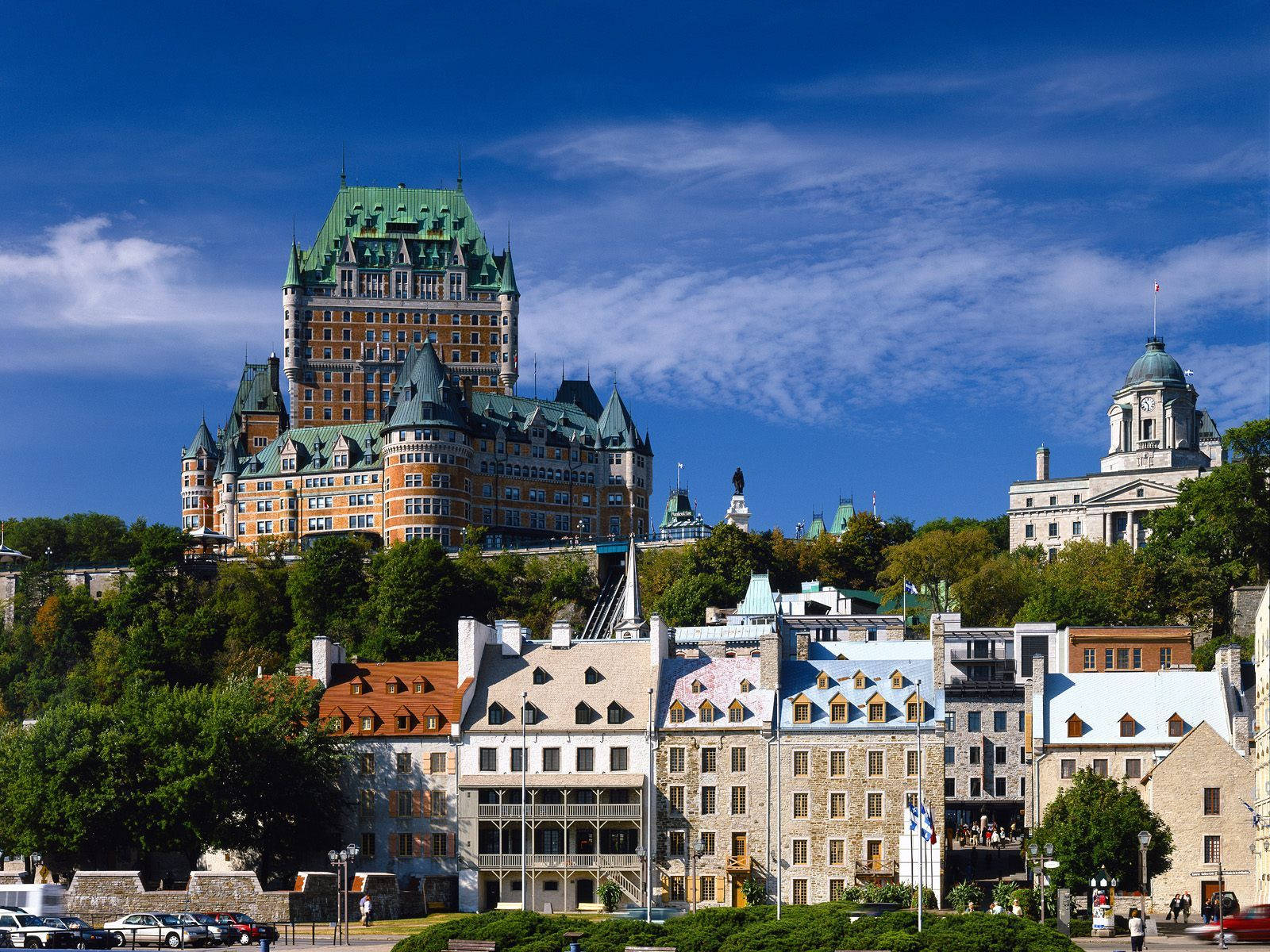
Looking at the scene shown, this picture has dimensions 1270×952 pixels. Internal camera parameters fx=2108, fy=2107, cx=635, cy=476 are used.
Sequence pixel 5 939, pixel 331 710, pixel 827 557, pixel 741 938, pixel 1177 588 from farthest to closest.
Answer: pixel 827 557 → pixel 1177 588 → pixel 331 710 → pixel 5 939 → pixel 741 938

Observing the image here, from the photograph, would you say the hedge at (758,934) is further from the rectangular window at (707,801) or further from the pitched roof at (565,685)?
the pitched roof at (565,685)

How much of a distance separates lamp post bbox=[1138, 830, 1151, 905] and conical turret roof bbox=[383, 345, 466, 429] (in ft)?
364

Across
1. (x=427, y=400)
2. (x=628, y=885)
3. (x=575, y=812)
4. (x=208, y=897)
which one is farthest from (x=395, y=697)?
(x=427, y=400)

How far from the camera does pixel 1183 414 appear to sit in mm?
183625

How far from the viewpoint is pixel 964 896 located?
84812 millimetres

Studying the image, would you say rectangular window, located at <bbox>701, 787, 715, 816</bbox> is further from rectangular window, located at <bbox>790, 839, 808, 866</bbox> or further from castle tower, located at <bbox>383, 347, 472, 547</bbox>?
castle tower, located at <bbox>383, 347, 472, 547</bbox>

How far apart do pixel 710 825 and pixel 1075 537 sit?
87134 mm

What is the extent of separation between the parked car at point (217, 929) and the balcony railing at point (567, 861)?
2257 centimetres

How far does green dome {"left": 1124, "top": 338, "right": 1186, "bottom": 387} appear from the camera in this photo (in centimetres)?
18462

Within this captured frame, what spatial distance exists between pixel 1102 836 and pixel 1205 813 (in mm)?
7971

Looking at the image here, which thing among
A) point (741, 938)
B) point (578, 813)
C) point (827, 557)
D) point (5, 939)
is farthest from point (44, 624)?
point (741, 938)

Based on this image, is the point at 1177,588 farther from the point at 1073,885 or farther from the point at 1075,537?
the point at 1073,885

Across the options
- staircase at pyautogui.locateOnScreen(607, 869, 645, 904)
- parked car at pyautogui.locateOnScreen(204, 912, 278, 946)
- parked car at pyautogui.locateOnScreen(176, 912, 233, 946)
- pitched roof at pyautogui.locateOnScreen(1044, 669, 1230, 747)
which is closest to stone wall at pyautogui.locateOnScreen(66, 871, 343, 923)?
parked car at pyautogui.locateOnScreen(204, 912, 278, 946)

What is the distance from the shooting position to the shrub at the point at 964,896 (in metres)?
84.4
